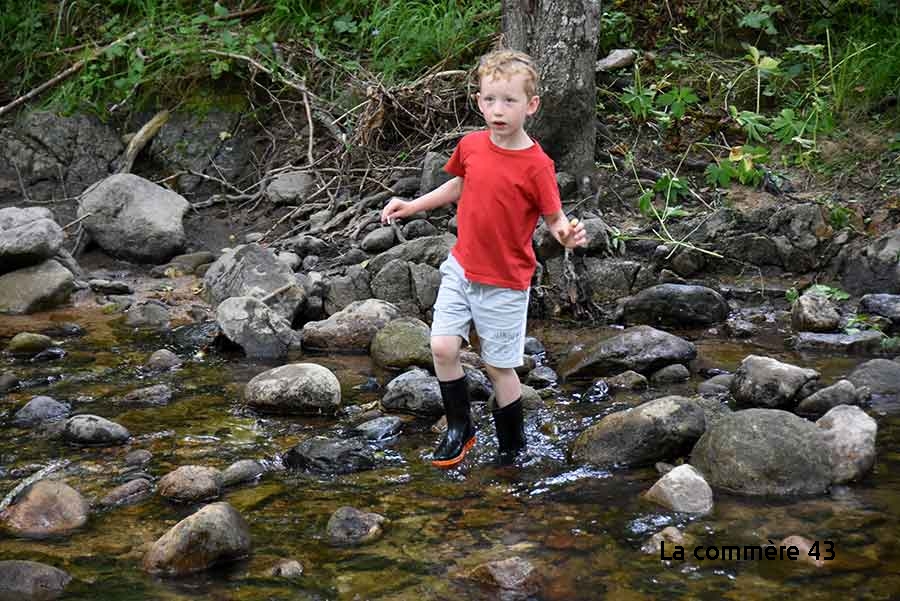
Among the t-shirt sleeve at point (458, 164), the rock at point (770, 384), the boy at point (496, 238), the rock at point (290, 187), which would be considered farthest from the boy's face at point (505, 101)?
the rock at point (290, 187)

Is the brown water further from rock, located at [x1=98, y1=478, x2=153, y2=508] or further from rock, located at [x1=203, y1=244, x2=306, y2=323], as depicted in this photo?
rock, located at [x1=203, y1=244, x2=306, y2=323]

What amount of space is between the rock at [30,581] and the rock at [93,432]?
132 cm

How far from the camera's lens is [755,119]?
23.8 ft

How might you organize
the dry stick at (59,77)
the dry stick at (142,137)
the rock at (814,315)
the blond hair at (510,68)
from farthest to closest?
the dry stick at (59,77)
the dry stick at (142,137)
the rock at (814,315)
the blond hair at (510,68)

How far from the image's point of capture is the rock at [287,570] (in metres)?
3.25

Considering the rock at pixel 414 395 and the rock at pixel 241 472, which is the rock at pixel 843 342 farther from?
the rock at pixel 241 472

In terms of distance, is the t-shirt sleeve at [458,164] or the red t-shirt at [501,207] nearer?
the red t-shirt at [501,207]

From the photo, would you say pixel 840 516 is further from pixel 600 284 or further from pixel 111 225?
pixel 111 225

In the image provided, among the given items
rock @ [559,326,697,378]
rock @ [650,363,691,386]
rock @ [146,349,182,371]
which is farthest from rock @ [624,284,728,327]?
rock @ [146,349,182,371]

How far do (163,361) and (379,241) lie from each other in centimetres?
201

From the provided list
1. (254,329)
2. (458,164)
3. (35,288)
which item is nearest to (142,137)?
(35,288)

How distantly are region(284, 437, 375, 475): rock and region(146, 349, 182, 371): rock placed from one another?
1.67 m

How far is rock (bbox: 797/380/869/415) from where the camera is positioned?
4.66 m

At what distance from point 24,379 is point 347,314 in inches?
69.6
